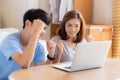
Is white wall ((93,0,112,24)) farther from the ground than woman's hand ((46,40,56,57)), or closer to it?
farther from the ground

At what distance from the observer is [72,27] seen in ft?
6.42

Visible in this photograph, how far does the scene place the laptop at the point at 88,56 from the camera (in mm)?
1305

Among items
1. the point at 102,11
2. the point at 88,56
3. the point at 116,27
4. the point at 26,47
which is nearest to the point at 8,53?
the point at 26,47

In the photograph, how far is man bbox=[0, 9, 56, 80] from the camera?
1396 mm

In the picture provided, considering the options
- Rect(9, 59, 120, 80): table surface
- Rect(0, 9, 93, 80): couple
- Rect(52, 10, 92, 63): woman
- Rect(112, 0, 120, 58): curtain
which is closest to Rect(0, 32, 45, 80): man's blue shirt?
Rect(0, 9, 93, 80): couple

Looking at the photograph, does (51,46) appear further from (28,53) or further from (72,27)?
(72,27)

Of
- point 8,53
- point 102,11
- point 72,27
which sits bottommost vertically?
point 8,53

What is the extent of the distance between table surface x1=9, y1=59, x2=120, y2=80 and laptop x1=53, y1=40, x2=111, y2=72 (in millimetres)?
36

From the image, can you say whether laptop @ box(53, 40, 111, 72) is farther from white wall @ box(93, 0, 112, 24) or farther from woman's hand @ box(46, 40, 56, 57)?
white wall @ box(93, 0, 112, 24)

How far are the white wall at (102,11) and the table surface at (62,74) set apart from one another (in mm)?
1910

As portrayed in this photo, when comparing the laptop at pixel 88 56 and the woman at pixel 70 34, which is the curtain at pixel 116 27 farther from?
the laptop at pixel 88 56

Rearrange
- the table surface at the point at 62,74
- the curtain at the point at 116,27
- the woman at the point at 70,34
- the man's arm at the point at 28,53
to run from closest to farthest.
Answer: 1. the table surface at the point at 62,74
2. the man's arm at the point at 28,53
3. the woman at the point at 70,34
4. the curtain at the point at 116,27

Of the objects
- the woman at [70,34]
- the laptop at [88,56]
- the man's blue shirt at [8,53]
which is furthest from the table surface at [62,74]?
the woman at [70,34]

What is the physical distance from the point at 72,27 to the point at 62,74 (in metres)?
0.73
